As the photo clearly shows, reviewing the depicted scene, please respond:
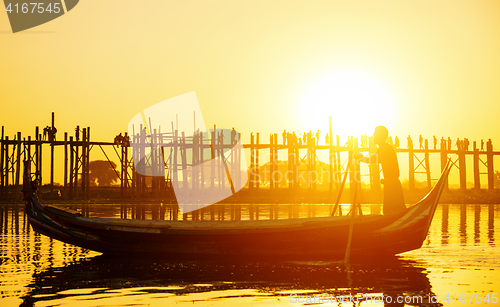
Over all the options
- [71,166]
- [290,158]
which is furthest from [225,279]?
[290,158]

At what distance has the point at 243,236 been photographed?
29.2ft

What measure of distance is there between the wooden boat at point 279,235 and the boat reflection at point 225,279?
28 centimetres

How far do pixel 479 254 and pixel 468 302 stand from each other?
3807mm

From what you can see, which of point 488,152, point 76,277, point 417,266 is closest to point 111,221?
point 76,277

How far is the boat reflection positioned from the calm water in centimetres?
1

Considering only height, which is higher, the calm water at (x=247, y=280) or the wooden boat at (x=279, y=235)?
the wooden boat at (x=279, y=235)

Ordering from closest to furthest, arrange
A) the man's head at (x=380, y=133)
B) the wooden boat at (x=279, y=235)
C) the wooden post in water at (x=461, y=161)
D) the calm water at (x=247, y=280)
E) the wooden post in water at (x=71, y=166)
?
the calm water at (x=247, y=280) < the wooden boat at (x=279, y=235) < the man's head at (x=380, y=133) < the wooden post in water at (x=71, y=166) < the wooden post in water at (x=461, y=161)

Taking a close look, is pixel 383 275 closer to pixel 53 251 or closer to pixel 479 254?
pixel 479 254

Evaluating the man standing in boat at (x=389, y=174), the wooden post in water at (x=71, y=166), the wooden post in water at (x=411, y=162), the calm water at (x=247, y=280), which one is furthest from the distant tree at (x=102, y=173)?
the man standing in boat at (x=389, y=174)

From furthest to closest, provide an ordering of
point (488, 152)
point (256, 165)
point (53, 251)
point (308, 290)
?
point (488, 152) → point (256, 165) → point (53, 251) → point (308, 290)

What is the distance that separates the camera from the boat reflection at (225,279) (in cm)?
644

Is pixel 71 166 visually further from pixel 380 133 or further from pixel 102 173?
pixel 102 173

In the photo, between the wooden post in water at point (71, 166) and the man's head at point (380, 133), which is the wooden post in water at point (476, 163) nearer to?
the wooden post in water at point (71, 166)

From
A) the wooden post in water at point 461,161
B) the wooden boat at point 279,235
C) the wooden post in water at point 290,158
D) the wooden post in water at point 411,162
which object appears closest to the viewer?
the wooden boat at point 279,235
